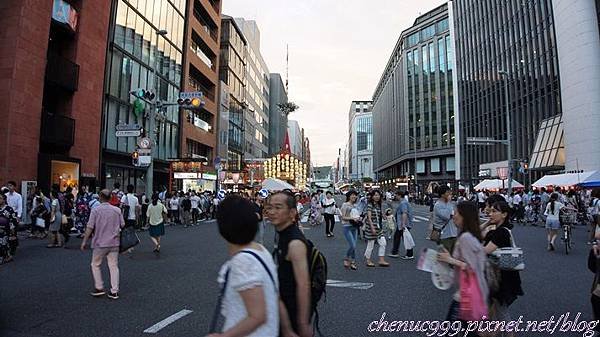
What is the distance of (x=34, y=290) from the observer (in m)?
7.07

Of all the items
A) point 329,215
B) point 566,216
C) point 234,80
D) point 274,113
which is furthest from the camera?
point 274,113

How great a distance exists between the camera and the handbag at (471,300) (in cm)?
342

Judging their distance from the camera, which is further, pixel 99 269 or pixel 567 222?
pixel 567 222

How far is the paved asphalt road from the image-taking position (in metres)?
5.30

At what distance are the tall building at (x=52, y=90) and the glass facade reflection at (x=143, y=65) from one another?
64.1 inches

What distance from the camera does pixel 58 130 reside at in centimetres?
1917

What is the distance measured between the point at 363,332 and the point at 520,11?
47.4 meters

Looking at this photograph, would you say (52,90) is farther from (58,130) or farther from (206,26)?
(206,26)

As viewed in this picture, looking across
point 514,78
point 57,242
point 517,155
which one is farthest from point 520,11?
point 57,242

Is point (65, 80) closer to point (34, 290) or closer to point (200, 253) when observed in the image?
point (200, 253)

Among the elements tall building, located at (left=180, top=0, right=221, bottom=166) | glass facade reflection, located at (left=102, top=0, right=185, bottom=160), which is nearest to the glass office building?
glass facade reflection, located at (left=102, top=0, right=185, bottom=160)

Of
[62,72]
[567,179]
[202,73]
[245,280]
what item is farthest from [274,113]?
[245,280]

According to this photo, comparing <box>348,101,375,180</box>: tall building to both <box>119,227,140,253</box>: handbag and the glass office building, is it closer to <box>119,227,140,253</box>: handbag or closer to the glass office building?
the glass office building

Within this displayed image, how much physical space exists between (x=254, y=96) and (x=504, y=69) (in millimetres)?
38745
